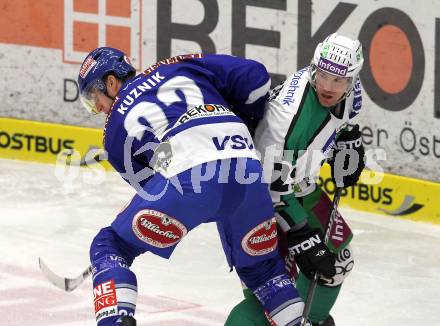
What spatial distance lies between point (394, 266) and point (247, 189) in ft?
7.16

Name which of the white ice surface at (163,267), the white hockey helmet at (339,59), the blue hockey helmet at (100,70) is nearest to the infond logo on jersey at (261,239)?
the white hockey helmet at (339,59)

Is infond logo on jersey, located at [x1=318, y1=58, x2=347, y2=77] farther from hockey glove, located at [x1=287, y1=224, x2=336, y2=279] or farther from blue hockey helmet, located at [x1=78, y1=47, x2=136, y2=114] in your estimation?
blue hockey helmet, located at [x1=78, y1=47, x2=136, y2=114]

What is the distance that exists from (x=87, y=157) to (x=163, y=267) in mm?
1950

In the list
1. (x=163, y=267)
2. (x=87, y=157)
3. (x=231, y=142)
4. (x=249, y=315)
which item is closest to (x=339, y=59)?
(x=231, y=142)

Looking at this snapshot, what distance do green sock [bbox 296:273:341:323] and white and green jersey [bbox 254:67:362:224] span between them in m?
0.52

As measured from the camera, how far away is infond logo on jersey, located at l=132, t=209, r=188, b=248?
361cm

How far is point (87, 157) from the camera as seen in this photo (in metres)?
7.33

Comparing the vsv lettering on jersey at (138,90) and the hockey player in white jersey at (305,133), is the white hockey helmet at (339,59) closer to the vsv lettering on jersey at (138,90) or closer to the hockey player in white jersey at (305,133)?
the hockey player in white jersey at (305,133)

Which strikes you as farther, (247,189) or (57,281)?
(57,281)

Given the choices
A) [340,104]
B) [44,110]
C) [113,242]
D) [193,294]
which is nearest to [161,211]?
[113,242]

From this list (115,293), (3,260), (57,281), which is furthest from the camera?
(3,260)

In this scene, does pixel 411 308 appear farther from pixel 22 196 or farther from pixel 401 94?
pixel 22 196

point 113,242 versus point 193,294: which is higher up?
point 113,242

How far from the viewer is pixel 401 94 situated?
6.73m
